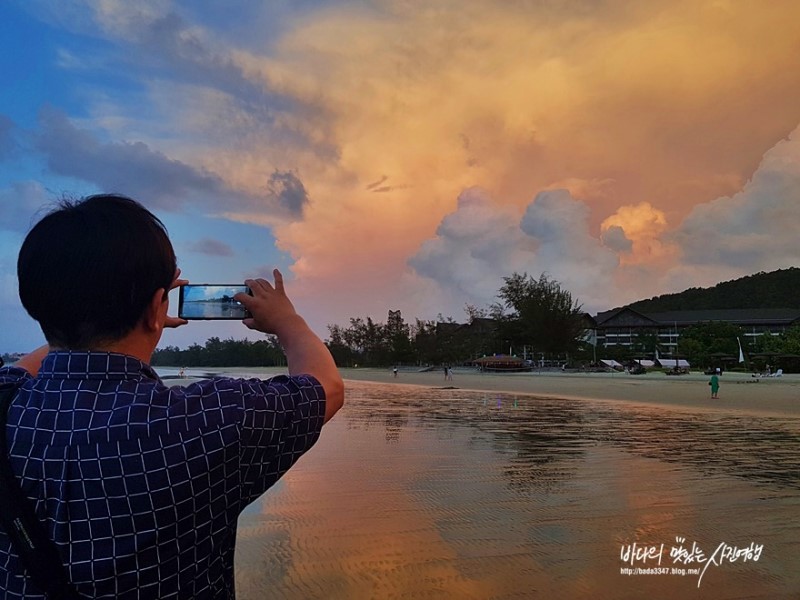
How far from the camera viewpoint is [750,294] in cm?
11831

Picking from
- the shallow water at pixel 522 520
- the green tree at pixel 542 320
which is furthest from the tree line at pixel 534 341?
the shallow water at pixel 522 520

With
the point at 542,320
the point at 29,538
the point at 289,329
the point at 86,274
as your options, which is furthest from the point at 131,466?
the point at 542,320

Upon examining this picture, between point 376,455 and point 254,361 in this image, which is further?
point 254,361

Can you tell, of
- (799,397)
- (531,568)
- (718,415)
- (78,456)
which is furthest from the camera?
(799,397)

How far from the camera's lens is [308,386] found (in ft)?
4.43

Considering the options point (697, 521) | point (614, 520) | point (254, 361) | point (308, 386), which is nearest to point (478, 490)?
point (614, 520)

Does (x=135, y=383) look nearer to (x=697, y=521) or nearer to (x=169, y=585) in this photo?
(x=169, y=585)

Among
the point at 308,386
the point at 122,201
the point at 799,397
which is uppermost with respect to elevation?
the point at 122,201

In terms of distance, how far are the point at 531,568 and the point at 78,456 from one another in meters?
4.80

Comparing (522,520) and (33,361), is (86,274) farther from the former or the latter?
(522,520)

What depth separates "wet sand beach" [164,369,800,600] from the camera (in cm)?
482

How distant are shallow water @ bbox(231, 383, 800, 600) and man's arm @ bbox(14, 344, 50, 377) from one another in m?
3.57

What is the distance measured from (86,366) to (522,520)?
6.20 m

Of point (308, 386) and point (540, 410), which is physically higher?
point (308, 386)
